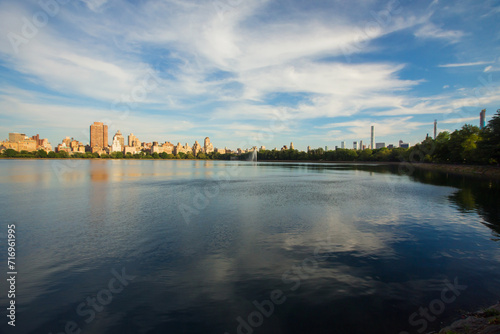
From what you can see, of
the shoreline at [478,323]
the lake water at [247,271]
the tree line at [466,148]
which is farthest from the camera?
the tree line at [466,148]

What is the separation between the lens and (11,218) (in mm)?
20750

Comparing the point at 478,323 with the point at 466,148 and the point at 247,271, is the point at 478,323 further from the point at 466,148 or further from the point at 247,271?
the point at 466,148

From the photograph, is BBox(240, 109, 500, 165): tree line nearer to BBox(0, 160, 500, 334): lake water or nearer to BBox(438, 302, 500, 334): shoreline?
BBox(0, 160, 500, 334): lake water

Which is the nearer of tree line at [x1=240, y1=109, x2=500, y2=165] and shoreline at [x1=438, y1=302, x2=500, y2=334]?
shoreline at [x1=438, y1=302, x2=500, y2=334]

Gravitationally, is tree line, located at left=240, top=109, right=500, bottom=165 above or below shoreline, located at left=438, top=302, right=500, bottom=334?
above

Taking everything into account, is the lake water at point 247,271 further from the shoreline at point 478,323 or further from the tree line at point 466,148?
the tree line at point 466,148

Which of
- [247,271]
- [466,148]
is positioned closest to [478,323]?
[247,271]

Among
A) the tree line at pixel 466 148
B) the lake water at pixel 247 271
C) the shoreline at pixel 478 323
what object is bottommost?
the lake water at pixel 247 271

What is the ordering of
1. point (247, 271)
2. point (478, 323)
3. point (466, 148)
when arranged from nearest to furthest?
point (478, 323)
point (247, 271)
point (466, 148)

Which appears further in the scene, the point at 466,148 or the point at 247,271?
the point at 466,148

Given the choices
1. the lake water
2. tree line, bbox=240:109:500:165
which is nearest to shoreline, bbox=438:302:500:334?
the lake water

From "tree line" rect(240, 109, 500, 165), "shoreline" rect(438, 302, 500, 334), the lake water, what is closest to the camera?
"shoreline" rect(438, 302, 500, 334)

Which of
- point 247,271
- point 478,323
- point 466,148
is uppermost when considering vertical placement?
point 466,148

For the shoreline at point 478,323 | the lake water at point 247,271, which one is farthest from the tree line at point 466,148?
the shoreline at point 478,323
